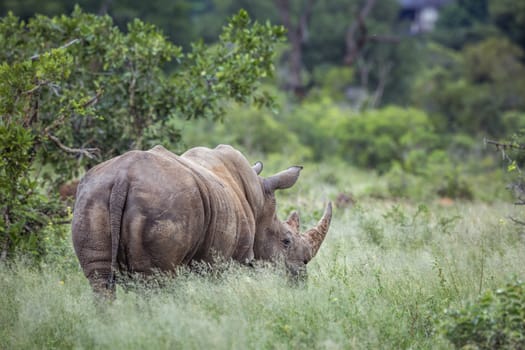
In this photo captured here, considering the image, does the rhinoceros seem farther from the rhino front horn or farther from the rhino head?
the rhino front horn

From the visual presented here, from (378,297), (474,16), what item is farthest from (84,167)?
(474,16)

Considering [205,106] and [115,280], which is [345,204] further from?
[115,280]

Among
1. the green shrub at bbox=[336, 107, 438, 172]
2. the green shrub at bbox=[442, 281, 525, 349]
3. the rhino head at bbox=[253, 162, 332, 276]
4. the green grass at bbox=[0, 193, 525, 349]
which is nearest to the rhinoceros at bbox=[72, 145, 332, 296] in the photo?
the green grass at bbox=[0, 193, 525, 349]

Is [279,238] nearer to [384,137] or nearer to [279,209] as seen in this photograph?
[279,209]

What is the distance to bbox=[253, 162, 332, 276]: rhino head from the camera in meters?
8.59

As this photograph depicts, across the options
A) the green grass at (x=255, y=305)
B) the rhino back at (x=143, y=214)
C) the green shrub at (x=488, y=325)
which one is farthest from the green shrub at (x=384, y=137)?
the green shrub at (x=488, y=325)

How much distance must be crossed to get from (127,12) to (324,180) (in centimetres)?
1973

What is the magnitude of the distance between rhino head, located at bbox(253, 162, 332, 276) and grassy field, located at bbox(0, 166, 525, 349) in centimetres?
23

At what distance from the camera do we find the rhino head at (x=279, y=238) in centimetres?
859

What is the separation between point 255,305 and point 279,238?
1.87 m

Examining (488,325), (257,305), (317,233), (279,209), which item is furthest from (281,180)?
(279,209)

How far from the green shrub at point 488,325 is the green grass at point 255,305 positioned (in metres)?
0.18

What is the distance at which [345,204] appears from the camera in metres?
13.4

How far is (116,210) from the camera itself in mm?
6516
